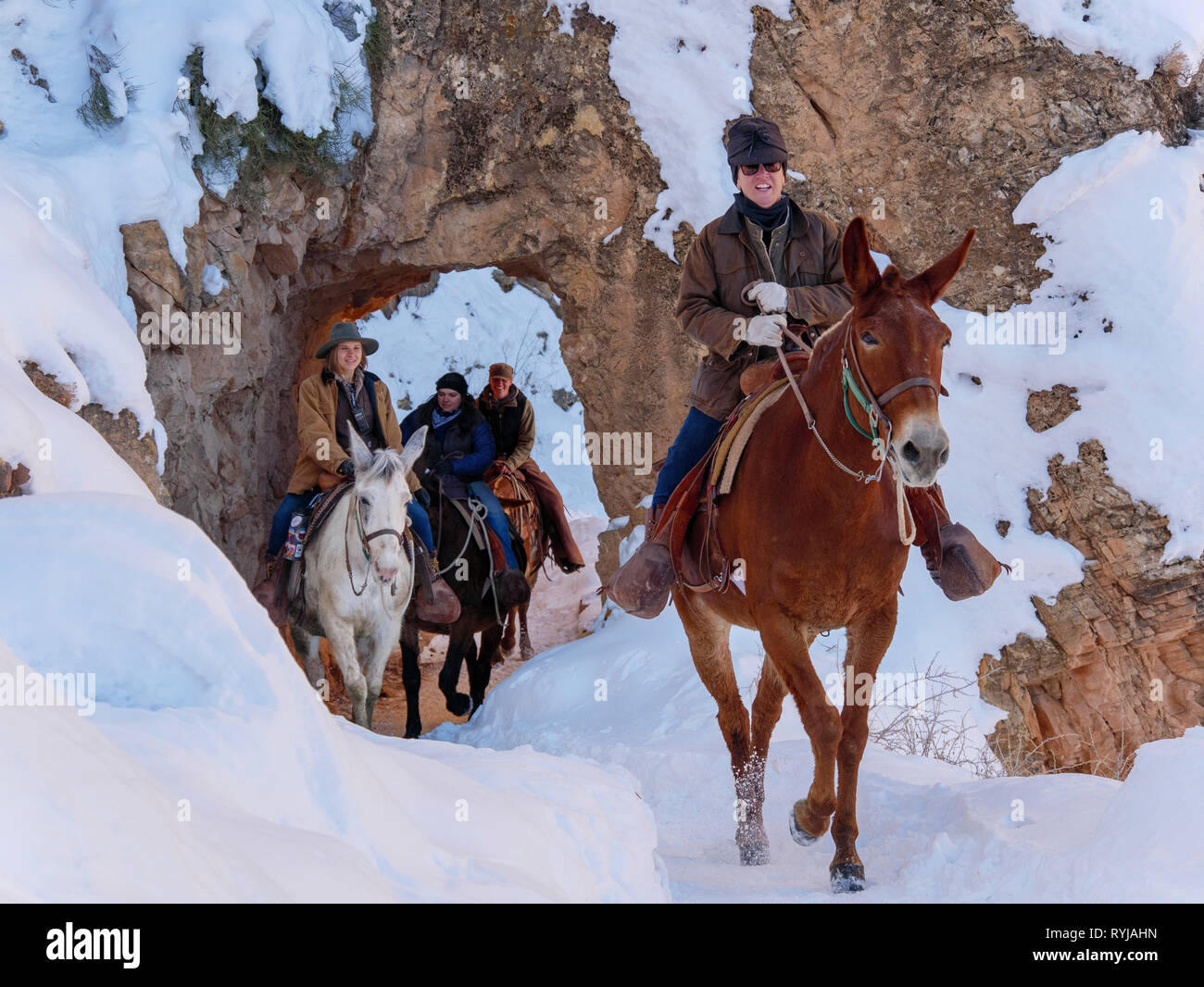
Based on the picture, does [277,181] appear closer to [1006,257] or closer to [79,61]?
[79,61]

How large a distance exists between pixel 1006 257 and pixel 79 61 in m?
7.39

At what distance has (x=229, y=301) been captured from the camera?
31.3 feet

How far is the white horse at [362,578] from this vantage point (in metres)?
7.61

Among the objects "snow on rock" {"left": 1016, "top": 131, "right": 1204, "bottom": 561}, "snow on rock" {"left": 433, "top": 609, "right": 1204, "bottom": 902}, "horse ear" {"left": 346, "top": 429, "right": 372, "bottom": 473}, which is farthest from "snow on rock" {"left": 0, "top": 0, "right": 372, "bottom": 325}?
"snow on rock" {"left": 1016, "top": 131, "right": 1204, "bottom": 561}

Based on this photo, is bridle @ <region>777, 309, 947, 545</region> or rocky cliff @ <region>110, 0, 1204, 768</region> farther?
Answer: rocky cliff @ <region>110, 0, 1204, 768</region>

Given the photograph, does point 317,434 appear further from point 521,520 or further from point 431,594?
point 521,520

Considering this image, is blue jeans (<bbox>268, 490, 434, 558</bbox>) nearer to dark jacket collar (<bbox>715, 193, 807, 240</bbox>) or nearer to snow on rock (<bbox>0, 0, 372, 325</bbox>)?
snow on rock (<bbox>0, 0, 372, 325</bbox>)

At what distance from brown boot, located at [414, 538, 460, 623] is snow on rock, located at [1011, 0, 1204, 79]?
6.45 m

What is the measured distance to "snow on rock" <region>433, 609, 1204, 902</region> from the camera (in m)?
3.56

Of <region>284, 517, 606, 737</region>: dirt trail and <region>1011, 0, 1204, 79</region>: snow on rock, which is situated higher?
<region>1011, 0, 1204, 79</region>: snow on rock

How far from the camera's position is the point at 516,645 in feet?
44.4

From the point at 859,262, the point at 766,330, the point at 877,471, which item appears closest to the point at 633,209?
the point at 766,330

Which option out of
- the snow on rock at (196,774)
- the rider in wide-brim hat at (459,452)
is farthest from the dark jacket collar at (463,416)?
the snow on rock at (196,774)

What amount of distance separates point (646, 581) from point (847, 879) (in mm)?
1501
